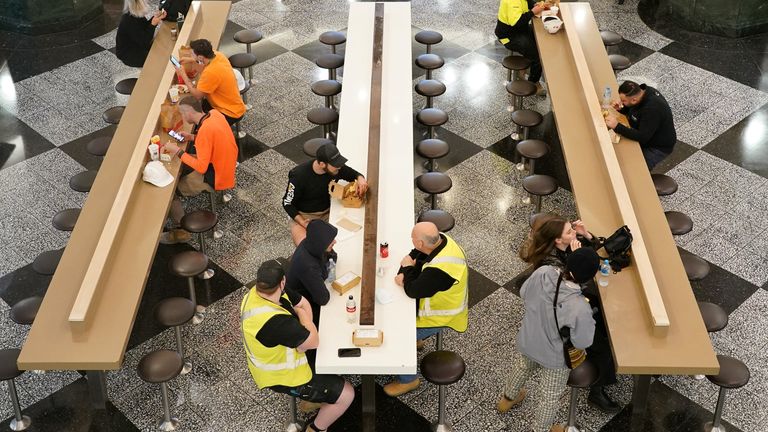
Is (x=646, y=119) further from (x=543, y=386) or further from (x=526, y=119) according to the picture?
(x=543, y=386)

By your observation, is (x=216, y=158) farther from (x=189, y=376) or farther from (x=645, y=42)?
(x=645, y=42)

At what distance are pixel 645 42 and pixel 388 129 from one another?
4708 millimetres

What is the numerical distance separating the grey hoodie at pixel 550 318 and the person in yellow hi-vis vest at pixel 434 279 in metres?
0.46

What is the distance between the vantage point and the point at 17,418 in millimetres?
6133

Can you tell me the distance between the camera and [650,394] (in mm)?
6387

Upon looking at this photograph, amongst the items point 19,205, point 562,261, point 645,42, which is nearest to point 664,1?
point 645,42

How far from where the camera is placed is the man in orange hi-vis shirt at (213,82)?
7934 mm

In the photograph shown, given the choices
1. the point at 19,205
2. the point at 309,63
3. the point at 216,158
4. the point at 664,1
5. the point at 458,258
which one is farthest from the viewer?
the point at 664,1

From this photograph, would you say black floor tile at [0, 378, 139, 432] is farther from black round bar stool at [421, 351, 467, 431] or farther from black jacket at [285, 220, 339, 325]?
black round bar stool at [421, 351, 467, 431]

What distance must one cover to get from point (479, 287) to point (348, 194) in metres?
1.47

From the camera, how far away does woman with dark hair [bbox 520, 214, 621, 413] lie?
19.3 feet

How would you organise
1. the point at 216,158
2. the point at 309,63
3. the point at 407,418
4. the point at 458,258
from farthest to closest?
the point at 309,63
the point at 216,158
the point at 407,418
the point at 458,258

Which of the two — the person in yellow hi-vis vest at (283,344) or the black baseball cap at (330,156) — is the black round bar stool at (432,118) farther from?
the person in yellow hi-vis vest at (283,344)

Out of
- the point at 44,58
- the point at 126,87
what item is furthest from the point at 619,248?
the point at 44,58
